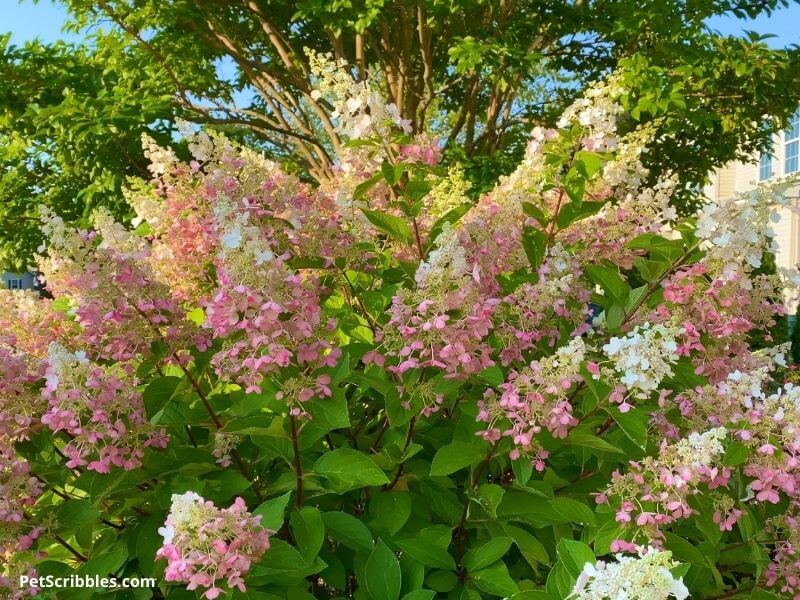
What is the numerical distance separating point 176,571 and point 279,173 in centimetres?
143

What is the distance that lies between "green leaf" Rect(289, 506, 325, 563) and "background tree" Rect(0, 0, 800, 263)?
16.3 feet

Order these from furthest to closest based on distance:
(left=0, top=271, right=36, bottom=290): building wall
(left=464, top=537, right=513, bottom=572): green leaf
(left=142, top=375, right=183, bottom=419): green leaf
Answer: (left=0, top=271, right=36, bottom=290): building wall < (left=142, top=375, right=183, bottom=419): green leaf < (left=464, top=537, right=513, bottom=572): green leaf

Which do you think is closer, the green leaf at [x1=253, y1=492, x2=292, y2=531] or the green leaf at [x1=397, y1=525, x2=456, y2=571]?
the green leaf at [x1=253, y1=492, x2=292, y2=531]

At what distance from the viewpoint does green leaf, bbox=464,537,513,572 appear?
61.0 inches

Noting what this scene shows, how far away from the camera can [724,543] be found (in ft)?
6.28

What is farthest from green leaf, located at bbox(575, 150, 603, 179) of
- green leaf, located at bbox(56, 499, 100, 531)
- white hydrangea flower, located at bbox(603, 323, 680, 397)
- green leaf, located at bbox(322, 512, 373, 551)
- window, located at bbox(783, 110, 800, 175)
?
window, located at bbox(783, 110, 800, 175)

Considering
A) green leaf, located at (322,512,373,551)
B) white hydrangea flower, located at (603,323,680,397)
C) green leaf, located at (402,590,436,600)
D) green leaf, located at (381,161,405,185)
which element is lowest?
green leaf, located at (402,590,436,600)

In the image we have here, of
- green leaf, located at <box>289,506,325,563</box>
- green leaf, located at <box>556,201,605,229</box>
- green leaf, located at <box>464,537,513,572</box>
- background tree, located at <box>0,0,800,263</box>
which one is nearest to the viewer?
green leaf, located at <box>289,506,325,563</box>

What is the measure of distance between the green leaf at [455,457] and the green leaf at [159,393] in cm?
59

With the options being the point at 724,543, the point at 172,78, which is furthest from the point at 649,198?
the point at 172,78

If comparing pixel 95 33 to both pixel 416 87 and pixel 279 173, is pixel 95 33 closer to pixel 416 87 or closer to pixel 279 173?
pixel 416 87

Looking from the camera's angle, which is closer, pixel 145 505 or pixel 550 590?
pixel 550 590

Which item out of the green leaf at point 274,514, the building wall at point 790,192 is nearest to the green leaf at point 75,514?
the green leaf at point 274,514

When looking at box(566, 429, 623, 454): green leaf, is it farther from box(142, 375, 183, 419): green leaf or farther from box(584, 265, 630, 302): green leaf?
box(142, 375, 183, 419): green leaf
